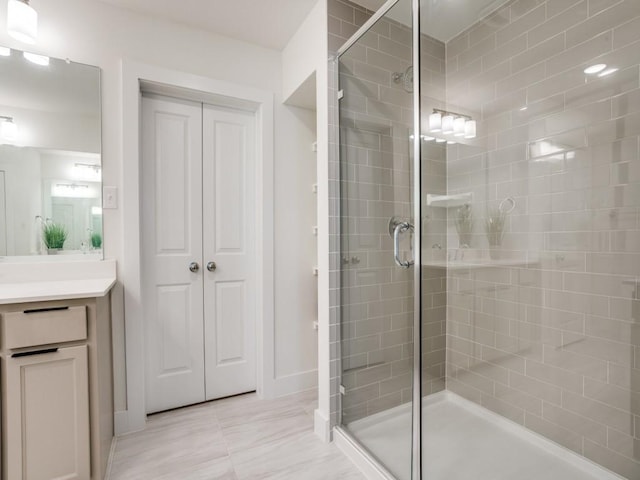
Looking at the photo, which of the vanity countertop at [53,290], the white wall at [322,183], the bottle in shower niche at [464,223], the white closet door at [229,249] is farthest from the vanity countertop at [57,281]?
the bottle in shower niche at [464,223]

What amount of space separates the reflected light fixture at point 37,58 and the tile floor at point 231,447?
86.5 inches

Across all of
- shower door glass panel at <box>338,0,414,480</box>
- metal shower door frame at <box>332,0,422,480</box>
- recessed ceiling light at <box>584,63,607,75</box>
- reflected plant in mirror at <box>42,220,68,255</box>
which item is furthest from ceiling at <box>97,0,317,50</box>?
recessed ceiling light at <box>584,63,607,75</box>

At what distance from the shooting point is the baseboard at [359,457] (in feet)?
4.95

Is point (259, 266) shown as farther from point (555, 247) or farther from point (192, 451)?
point (555, 247)

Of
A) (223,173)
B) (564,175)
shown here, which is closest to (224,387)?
(223,173)

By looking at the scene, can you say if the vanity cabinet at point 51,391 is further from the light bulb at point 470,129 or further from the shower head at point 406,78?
the light bulb at point 470,129

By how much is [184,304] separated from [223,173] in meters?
0.98

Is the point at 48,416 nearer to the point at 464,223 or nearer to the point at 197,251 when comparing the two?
the point at 197,251

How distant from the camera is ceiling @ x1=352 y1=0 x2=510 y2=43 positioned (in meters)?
1.51

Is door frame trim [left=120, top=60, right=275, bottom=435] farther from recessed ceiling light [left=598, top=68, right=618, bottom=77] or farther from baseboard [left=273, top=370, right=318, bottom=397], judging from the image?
recessed ceiling light [left=598, top=68, right=618, bottom=77]

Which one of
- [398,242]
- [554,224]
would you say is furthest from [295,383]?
[554,224]

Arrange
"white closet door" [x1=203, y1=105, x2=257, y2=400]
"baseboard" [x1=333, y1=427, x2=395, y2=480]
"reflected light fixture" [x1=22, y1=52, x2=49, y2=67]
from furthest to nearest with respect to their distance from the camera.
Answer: "white closet door" [x1=203, y1=105, x2=257, y2=400]
"reflected light fixture" [x1=22, y1=52, x2=49, y2=67]
"baseboard" [x1=333, y1=427, x2=395, y2=480]

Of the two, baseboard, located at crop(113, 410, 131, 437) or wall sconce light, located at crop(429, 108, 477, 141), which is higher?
wall sconce light, located at crop(429, 108, 477, 141)

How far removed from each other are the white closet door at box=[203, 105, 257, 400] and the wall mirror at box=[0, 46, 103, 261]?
0.66 metres
